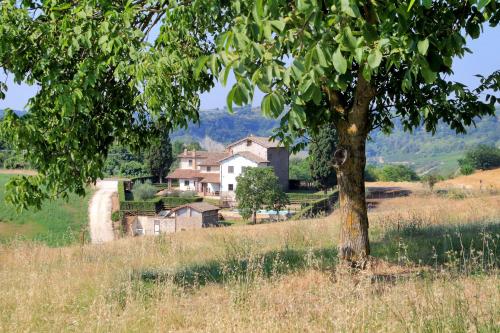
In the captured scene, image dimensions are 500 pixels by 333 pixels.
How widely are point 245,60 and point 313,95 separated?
0.56 m

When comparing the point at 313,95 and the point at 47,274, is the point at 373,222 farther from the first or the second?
the point at 313,95

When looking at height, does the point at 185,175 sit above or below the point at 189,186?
above

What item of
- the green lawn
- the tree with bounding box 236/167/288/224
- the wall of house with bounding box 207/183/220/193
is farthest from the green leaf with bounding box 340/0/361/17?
the wall of house with bounding box 207/183/220/193

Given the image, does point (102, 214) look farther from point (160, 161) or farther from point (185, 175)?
point (160, 161)

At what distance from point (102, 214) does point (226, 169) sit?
75.9 feet

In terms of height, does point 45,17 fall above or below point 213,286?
above

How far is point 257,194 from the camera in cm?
4888

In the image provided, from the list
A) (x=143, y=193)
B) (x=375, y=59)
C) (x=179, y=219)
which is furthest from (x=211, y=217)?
(x=375, y=59)

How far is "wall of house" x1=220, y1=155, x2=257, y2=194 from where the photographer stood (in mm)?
71438

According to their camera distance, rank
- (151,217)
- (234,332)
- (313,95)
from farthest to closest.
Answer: (151,217) → (234,332) → (313,95)

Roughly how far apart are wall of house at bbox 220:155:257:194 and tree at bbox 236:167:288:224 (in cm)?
2055

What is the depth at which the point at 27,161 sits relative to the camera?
7234 millimetres

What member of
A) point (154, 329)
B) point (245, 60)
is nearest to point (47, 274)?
point (154, 329)

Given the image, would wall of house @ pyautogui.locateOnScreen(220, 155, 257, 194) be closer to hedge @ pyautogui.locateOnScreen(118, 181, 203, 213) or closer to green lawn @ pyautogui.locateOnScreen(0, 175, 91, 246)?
hedge @ pyautogui.locateOnScreen(118, 181, 203, 213)
